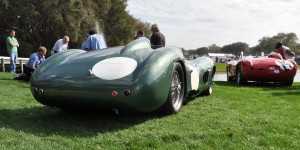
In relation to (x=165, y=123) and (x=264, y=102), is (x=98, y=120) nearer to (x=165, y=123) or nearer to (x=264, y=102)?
(x=165, y=123)

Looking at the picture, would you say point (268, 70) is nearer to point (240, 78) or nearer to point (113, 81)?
point (240, 78)

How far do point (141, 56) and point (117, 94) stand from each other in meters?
0.79

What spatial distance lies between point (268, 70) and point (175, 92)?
6.48 metres

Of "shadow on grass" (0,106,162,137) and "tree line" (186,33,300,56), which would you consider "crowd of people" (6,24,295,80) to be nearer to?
"shadow on grass" (0,106,162,137)

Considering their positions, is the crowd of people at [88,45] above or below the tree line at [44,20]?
below

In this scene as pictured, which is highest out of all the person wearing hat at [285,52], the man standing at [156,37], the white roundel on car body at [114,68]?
the man standing at [156,37]

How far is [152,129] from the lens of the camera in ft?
14.8

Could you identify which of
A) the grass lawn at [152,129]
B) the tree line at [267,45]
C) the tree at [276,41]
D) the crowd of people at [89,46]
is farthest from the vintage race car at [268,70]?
the tree at [276,41]

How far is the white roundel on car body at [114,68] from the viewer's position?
4.61 meters

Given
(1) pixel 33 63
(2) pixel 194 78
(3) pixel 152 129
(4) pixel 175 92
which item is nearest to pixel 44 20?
(1) pixel 33 63

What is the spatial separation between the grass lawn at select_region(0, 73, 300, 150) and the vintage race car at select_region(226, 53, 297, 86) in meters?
5.23

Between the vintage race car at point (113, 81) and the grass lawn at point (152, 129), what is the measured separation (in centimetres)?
26

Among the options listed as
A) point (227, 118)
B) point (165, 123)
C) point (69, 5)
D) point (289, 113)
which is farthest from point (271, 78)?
point (69, 5)

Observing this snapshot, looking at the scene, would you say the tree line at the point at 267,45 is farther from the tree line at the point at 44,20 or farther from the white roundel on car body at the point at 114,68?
the white roundel on car body at the point at 114,68
